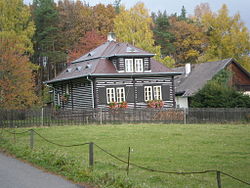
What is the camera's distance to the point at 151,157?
1376 cm

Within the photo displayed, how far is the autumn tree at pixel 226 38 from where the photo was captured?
56.1 metres

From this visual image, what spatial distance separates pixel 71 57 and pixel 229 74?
20675 mm

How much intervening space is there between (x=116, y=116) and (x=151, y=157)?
624 inches

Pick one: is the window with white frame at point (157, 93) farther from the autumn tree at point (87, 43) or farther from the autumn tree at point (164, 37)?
the autumn tree at point (164, 37)

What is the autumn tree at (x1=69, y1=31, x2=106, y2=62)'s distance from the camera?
172 ft

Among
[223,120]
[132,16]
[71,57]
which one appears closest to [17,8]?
[71,57]

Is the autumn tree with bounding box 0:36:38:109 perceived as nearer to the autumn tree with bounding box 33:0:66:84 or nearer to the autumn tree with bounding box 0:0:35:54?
the autumn tree with bounding box 0:0:35:54

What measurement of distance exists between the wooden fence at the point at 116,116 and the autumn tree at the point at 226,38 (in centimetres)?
2572

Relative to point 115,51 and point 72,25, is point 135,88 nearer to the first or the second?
point 115,51

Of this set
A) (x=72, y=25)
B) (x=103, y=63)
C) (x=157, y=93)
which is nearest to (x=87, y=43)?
(x=72, y=25)

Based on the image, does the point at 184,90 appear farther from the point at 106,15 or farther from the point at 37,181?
the point at 37,181

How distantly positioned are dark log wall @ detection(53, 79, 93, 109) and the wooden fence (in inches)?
290

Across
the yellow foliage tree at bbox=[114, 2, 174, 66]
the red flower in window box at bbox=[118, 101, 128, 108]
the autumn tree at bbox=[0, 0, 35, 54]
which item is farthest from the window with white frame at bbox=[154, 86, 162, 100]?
the autumn tree at bbox=[0, 0, 35, 54]

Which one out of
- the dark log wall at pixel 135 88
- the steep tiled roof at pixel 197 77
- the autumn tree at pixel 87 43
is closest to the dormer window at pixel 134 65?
the dark log wall at pixel 135 88
